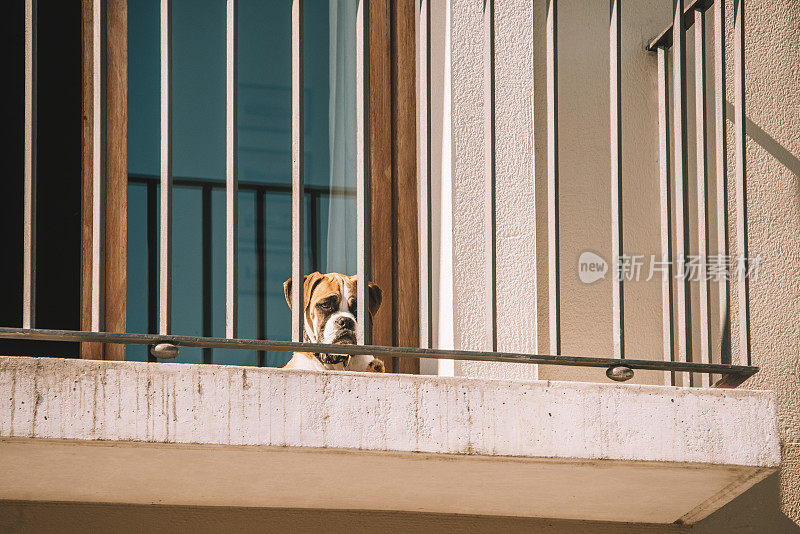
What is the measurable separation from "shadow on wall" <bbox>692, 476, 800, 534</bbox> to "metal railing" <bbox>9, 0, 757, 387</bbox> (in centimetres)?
76

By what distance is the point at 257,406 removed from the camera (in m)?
2.72

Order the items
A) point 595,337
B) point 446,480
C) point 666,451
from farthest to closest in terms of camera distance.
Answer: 1. point 595,337
2. point 446,480
3. point 666,451

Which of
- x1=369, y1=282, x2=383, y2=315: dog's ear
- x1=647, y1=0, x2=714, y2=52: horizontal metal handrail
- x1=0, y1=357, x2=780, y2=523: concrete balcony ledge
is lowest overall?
x1=0, y1=357, x2=780, y2=523: concrete balcony ledge

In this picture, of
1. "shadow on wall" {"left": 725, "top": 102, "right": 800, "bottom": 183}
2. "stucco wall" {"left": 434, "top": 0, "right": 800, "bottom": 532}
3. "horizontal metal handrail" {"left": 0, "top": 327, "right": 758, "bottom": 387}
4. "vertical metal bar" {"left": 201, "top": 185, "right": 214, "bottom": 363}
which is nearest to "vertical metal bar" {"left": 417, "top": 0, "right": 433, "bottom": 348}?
"horizontal metal handrail" {"left": 0, "top": 327, "right": 758, "bottom": 387}

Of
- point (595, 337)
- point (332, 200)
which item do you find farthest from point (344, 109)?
point (595, 337)

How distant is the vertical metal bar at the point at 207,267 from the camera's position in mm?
3957

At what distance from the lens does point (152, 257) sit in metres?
A: 3.93

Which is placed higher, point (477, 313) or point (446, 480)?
point (477, 313)

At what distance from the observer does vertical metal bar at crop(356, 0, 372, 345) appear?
2842mm

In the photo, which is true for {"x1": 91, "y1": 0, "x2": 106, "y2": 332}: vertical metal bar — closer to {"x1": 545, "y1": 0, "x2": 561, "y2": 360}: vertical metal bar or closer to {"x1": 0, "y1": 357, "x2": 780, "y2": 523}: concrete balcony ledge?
{"x1": 0, "y1": 357, "x2": 780, "y2": 523}: concrete balcony ledge

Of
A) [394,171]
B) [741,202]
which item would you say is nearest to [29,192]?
[394,171]

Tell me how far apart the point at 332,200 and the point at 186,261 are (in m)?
0.64

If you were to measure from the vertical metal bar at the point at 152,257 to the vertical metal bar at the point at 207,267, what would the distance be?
187 mm

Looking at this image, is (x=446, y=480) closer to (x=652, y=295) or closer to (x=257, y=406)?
(x=257, y=406)
